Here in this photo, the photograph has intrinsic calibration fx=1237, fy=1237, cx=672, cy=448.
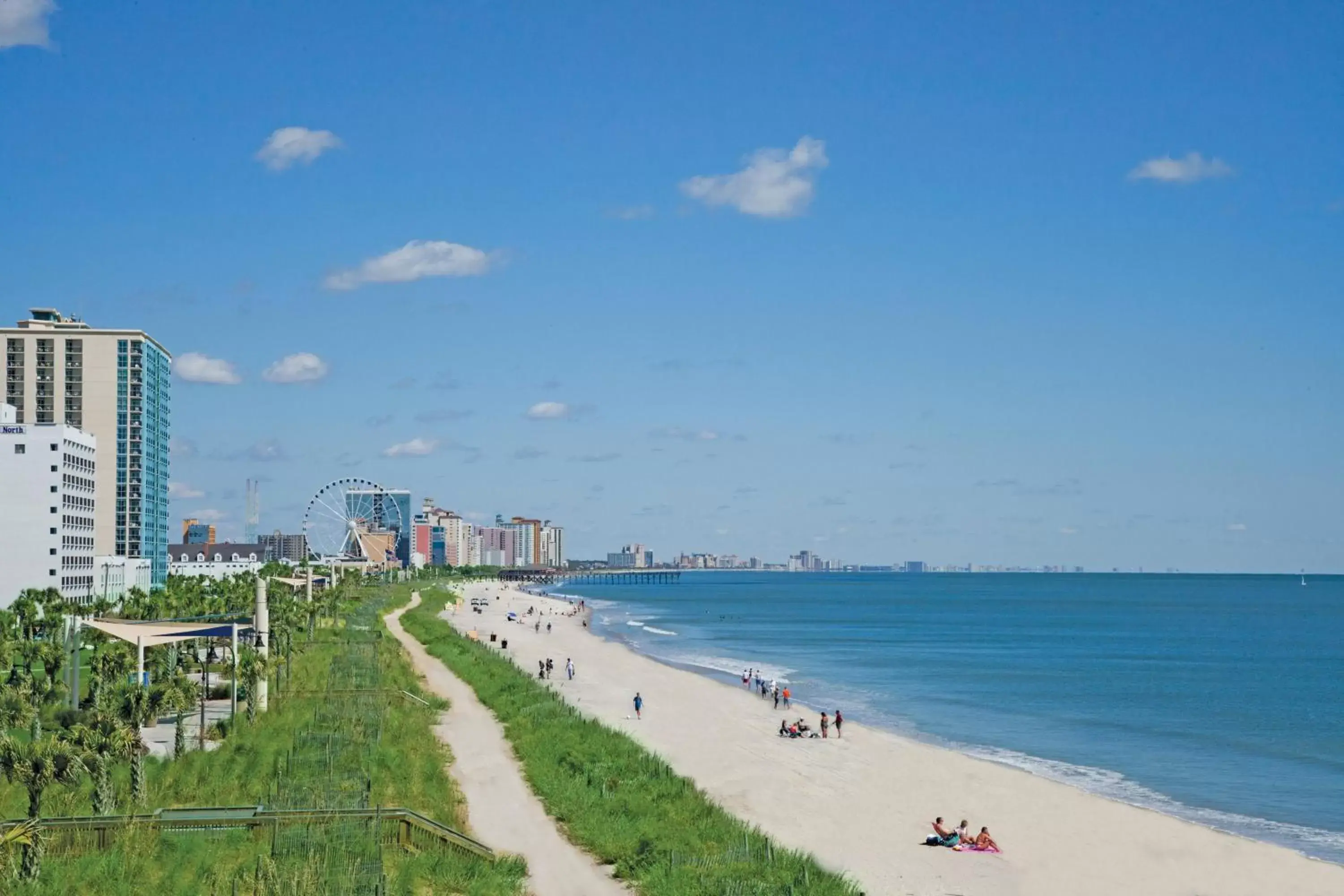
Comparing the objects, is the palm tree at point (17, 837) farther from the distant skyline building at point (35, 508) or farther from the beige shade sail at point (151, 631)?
the distant skyline building at point (35, 508)

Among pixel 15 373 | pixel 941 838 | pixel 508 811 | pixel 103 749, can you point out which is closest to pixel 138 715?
pixel 103 749

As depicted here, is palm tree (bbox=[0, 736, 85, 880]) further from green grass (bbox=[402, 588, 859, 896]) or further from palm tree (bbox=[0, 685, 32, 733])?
green grass (bbox=[402, 588, 859, 896])

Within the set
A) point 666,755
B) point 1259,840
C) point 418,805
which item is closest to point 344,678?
point 666,755

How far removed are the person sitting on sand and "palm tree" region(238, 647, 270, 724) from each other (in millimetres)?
22323

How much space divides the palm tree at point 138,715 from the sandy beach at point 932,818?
677 inches

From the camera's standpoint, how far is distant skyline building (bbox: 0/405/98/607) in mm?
104875

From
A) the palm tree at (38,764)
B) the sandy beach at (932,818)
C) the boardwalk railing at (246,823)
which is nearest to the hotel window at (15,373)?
the sandy beach at (932,818)

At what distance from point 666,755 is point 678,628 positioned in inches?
3911

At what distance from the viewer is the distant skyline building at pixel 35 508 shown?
10488cm

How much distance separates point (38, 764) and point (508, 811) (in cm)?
1256

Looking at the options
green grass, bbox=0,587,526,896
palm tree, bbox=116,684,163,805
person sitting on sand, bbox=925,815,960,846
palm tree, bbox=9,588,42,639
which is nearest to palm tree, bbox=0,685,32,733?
palm tree, bbox=116,684,163,805

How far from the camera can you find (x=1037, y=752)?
55.3m

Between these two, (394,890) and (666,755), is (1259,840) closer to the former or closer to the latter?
(666,755)

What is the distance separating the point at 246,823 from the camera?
24.4m
